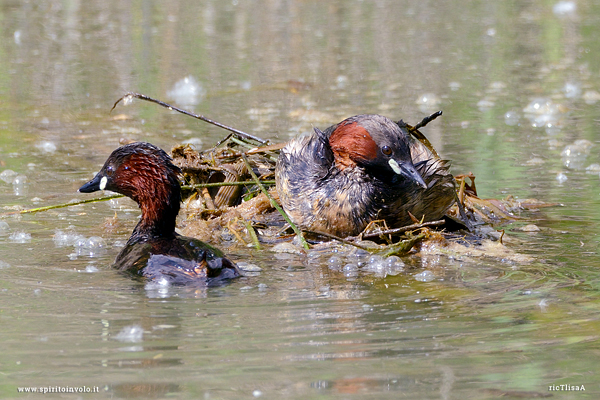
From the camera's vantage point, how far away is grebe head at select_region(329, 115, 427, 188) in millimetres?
5328

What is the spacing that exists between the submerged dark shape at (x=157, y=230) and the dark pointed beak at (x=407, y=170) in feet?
4.23

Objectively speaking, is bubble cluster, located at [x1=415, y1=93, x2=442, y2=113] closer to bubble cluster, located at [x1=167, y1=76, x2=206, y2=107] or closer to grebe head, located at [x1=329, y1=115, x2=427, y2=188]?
bubble cluster, located at [x1=167, y1=76, x2=206, y2=107]

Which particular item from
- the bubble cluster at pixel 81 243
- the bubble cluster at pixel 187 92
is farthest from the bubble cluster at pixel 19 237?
the bubble cluster at pixel 187 92

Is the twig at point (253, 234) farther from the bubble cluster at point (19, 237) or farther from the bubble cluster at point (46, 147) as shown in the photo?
the bubble cluster at point (46, 147)

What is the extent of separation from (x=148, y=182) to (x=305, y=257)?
3.56ft

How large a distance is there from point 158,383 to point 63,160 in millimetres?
5177

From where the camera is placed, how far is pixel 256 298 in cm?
426

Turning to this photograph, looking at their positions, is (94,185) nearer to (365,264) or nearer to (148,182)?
(148,182)

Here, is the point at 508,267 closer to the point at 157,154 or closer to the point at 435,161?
the point at 435,161

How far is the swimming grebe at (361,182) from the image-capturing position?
541 centimetres

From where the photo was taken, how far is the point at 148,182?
505 centimetres

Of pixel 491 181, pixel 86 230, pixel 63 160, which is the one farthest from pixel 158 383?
pixel 63 160

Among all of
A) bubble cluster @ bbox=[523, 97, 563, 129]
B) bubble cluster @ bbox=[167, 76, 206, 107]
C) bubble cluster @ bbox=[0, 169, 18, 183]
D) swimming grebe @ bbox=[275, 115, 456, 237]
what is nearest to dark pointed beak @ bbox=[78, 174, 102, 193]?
swimming grebe @ bbox=[275, 115, 456, 237]

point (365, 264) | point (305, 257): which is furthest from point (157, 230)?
point (365, 264)
